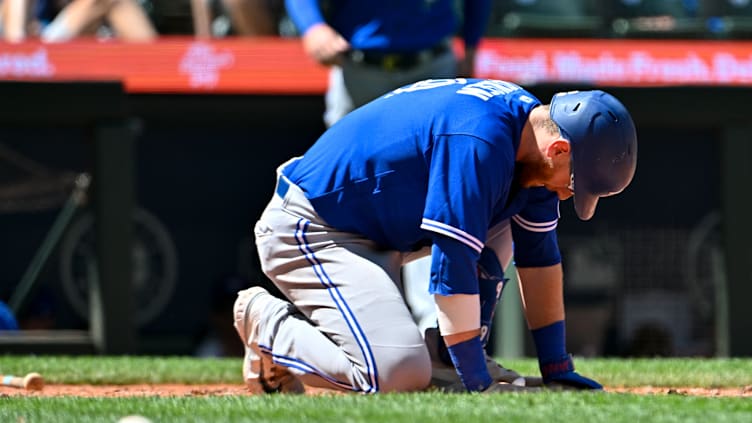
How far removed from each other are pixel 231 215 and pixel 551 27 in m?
2.42

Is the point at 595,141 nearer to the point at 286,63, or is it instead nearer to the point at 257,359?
the point at 257,359

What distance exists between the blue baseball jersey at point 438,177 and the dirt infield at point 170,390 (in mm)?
671

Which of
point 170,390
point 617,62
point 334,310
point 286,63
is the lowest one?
point 170,390

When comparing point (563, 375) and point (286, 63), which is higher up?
point (286, 63)

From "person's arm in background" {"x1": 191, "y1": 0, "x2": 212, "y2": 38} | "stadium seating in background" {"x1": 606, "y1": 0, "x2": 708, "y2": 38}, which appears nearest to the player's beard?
"person's arm in background" {"x1": 191, "y1": 0, "x2": 212, "y2": 38}

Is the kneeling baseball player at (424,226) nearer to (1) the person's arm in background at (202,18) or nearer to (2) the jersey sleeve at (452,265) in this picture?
(2) the jersey sleeve at (452,265)

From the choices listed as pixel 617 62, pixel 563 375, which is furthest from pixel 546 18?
pixel 563 375

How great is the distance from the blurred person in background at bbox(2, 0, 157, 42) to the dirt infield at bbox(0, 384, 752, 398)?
3.40m

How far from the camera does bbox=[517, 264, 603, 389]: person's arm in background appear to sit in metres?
4.26

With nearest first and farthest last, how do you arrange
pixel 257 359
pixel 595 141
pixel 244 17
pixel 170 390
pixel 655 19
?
pixel 595 141
pixel 257 359
pixel 170 390
pixel 244 17
pixel 655 19

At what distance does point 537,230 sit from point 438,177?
613mm

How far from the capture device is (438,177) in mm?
3734

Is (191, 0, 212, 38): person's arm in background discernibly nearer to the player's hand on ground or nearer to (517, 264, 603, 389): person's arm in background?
the player's hand on ground

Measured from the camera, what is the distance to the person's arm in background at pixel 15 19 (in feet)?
26.2
